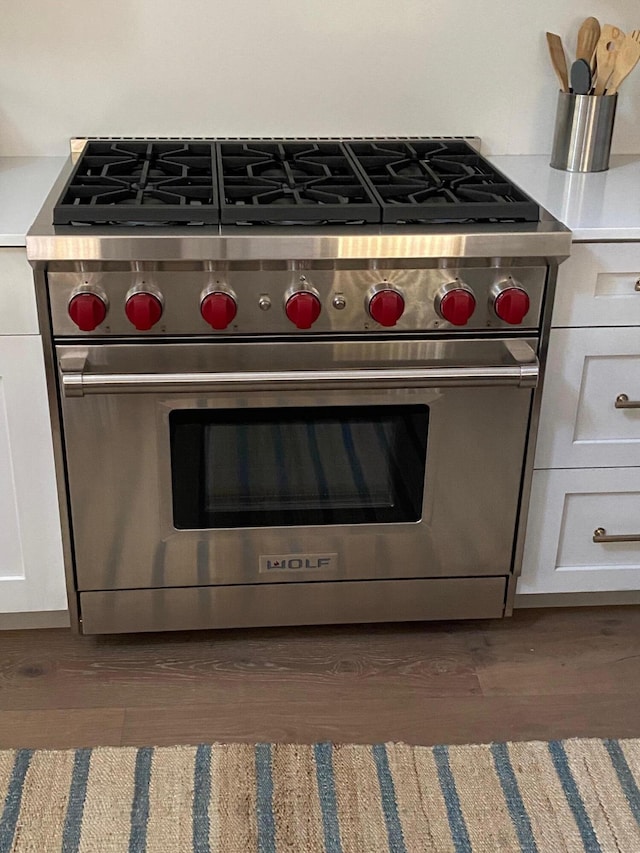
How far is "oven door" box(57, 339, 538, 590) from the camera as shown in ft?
5.41

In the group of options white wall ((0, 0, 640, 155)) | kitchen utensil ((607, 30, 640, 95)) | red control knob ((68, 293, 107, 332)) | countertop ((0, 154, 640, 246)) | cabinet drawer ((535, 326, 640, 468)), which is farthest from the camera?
white wall ((0, 0, 640, 155))

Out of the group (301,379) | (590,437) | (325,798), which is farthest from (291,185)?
(325,798)

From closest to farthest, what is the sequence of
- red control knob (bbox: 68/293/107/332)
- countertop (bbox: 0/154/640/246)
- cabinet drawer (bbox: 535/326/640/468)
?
red control knob (bbox: 68/293/107/332)
countertop (bbox: 0/154/640/246)
cabinet drawer (bbox: 535/326/640/468)

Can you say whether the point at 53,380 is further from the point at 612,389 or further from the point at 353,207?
the point at 612,389

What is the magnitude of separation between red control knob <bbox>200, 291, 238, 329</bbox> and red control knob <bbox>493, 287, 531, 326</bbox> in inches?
17.9

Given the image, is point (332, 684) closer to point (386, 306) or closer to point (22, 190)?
point (386, 306)

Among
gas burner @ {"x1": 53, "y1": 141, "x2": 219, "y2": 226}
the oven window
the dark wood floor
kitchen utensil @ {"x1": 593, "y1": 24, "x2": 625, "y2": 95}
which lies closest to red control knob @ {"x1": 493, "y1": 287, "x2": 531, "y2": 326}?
the oven window

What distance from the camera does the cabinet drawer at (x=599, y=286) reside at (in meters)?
1.66

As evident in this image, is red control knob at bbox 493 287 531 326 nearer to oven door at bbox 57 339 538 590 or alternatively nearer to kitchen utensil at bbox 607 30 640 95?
oven door at bbox 57 339 538 590

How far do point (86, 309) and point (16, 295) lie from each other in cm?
15

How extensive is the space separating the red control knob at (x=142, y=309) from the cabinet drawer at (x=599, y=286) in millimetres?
714

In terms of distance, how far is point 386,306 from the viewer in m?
1.57

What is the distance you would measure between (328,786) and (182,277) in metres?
0.92

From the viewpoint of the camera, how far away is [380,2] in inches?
77.8
